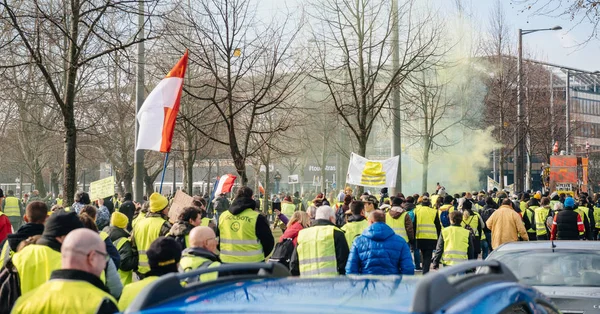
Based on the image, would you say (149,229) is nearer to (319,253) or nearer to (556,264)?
(319,253)

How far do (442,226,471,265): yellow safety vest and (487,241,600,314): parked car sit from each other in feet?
12.0

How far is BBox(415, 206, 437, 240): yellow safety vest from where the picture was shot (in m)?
16.8

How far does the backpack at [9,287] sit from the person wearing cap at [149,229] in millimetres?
3596

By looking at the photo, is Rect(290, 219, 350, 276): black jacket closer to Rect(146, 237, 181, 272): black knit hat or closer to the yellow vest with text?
Rect(146, 237, 181, 272): black knit hat

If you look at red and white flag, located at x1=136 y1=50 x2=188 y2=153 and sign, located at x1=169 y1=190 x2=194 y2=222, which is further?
red and white flag, located at x1=136 y1=50 x2=188 y2=153

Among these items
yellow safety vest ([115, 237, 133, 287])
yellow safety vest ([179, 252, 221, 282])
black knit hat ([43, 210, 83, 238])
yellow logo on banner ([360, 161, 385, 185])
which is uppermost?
yellow logo on banner ([360, 161, 385, 185])

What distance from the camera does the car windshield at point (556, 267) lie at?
876cm

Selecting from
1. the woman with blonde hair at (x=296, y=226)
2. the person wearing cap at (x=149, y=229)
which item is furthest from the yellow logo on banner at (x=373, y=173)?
→ the person wearing cap at (x=149, y=229)

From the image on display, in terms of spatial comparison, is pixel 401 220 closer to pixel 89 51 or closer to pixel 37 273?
pixel 37 273

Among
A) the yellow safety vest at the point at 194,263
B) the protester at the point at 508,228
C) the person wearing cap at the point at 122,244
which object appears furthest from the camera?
the protester at the point at 508,228

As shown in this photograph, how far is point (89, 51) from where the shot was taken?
2728cm

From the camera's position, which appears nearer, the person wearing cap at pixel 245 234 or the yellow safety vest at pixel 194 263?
the yellow safety vest at pixel 194 263

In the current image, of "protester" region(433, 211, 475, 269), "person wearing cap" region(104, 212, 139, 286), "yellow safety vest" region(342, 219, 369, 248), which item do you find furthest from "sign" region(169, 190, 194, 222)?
"protester" region(433, 211, 475, 269)

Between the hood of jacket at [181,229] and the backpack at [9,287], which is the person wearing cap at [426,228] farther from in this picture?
the backpack at [9,287]
